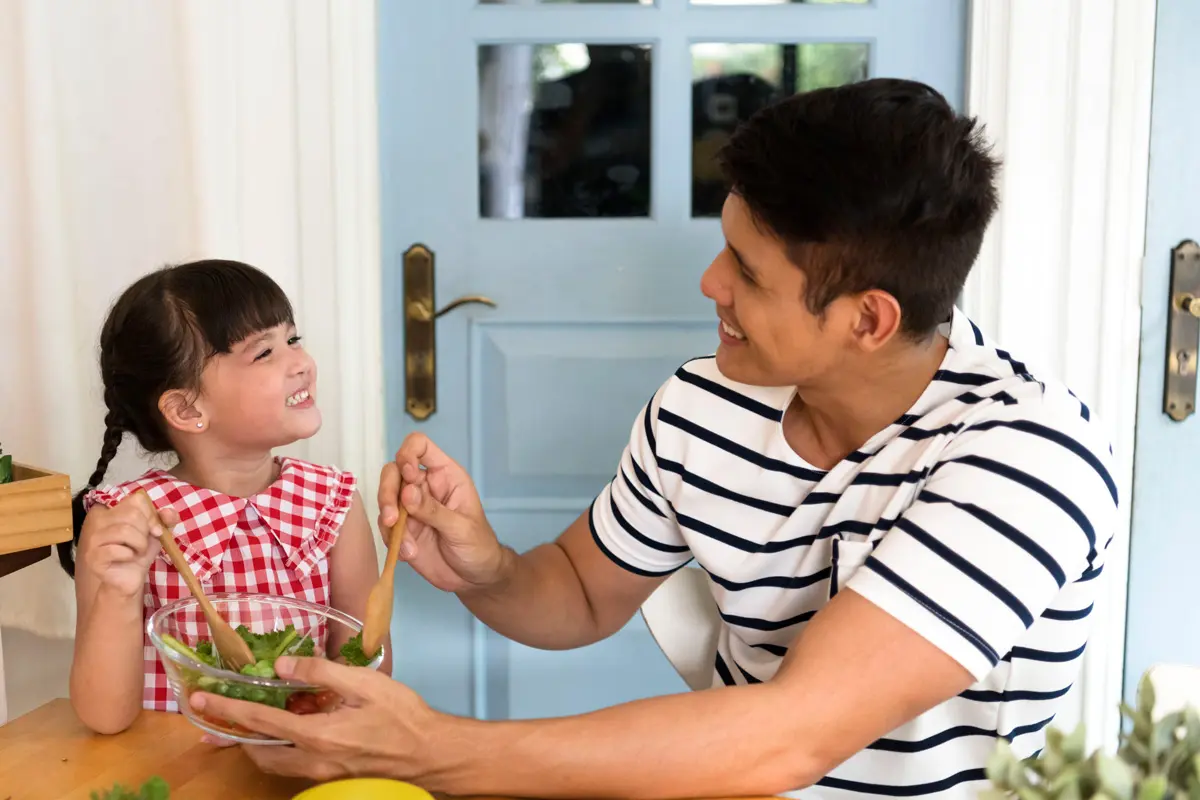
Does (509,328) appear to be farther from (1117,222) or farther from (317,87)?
(1117,222)

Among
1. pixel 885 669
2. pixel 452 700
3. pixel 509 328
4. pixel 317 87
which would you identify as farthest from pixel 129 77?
pixel 885 669

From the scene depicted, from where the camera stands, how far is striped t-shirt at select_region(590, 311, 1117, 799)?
3.11 feet

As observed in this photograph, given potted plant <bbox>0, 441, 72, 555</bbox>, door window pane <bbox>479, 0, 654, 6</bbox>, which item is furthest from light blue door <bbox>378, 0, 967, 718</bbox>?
potted plant <bbox>0, 441, 72, 555</bbox>

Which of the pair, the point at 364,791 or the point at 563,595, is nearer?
the point at 364,791

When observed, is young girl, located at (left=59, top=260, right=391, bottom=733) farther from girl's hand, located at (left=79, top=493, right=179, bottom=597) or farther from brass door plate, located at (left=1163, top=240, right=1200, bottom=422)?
brass door plate, located at (left=1163, top=240, right=1200, bottom=422)

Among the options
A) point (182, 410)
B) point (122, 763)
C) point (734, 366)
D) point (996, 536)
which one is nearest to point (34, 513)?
point (182, 410)

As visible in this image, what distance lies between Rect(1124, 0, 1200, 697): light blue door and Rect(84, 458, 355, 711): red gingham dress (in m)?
1.35

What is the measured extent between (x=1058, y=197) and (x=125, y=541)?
1.50m

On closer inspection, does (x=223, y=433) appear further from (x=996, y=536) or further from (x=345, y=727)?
(x=996, y=536)

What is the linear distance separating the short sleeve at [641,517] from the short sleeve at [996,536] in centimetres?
38

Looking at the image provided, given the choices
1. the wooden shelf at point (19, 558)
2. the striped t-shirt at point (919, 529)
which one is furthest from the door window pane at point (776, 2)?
the wooden shelf at point (19, 558)

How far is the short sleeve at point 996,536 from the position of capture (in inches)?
36.8

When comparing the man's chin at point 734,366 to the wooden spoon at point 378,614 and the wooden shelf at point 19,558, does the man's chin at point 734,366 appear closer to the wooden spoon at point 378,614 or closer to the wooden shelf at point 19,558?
the wooden spoon at point 378,614

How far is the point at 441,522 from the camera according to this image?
1.22m
